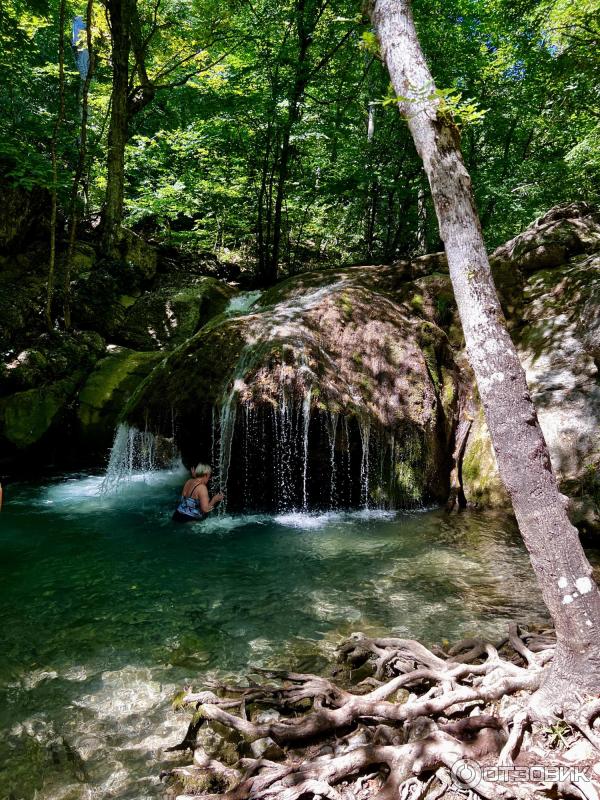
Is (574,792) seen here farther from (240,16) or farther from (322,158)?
(240,16)

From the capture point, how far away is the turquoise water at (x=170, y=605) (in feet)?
10.2

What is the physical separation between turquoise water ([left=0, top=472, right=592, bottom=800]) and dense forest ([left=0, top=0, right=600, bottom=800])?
3 cm

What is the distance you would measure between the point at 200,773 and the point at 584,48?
53.0ft

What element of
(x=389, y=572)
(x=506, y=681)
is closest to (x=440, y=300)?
(x=389, y=572)

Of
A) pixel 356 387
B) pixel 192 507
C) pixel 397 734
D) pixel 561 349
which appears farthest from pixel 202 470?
pixel 561 349

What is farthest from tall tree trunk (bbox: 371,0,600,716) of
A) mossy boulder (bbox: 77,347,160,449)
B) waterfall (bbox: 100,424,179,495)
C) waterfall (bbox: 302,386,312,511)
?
mossy boulder (bbox: 77,347,160,449)

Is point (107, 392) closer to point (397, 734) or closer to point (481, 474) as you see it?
point (481, 474)

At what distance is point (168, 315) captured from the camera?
13852 mm

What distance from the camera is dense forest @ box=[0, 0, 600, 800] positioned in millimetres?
2805

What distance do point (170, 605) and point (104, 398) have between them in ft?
24.2

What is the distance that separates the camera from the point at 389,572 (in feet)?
18.5

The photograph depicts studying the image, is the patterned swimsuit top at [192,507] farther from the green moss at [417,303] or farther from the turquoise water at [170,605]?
the green moss at [417,303]

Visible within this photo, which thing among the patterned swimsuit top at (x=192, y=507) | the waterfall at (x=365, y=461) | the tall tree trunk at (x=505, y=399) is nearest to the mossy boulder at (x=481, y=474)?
the waterfall at (x=365, y=461)

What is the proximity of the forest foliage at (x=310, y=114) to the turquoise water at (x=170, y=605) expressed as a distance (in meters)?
9.16
